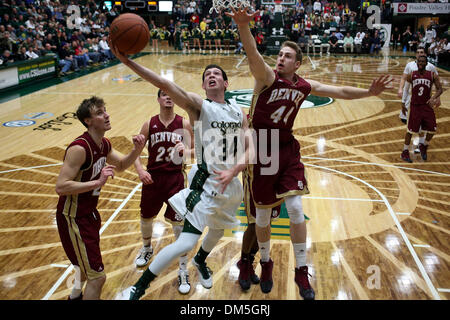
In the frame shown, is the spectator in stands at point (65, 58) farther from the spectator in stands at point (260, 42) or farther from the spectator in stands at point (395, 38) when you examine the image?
the spectator in stands at point (395, 38)

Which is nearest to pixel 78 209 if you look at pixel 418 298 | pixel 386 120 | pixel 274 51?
pixel 418 298

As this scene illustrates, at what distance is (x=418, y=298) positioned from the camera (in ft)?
12.9

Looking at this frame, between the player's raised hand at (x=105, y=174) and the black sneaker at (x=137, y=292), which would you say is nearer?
the player's raised hand at (x=105, y=174)

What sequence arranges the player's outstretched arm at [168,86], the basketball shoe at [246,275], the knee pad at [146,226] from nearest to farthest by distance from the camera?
the player's outstretched arm at [168,86] → the basketball shoe at [246,275] → the knee pad at [146,226]

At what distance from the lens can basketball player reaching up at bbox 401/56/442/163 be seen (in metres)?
7.41

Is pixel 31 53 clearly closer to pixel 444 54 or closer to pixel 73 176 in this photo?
pixel 73 176

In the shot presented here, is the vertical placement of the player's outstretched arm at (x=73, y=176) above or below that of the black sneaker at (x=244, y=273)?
above

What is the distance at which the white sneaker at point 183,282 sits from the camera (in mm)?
4020

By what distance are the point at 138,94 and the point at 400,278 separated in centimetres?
1076

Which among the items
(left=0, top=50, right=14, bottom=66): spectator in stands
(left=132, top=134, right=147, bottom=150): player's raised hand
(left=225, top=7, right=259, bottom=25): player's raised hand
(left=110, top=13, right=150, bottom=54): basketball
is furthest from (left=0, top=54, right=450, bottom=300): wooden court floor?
(left=0, top=50, right=14, bottom=66): spectator in stands

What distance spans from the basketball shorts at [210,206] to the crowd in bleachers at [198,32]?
39.7 ft

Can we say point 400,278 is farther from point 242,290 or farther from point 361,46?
point 361,46

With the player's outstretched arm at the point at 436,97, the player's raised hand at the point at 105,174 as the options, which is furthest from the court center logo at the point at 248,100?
the player's raised hand at the point at 105,174

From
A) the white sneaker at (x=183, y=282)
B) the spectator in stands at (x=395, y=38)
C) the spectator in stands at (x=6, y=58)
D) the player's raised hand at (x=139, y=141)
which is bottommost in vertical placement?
the white sneaker at (x=183, y=282)
